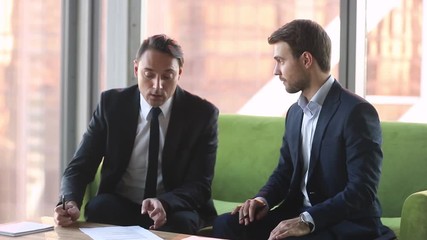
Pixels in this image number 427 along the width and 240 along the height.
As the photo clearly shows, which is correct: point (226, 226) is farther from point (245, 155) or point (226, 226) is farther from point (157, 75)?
point (245, 155)

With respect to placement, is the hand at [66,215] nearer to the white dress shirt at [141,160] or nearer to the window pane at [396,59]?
the white dress shirt at [141,160]

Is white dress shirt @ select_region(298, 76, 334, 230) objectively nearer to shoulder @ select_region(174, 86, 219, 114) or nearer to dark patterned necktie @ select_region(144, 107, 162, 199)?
shoulder @ select_region(174, 86, 219, 114)

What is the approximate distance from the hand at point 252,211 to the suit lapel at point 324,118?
0.22 meters

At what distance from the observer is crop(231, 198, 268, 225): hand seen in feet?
8.77

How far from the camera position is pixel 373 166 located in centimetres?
251

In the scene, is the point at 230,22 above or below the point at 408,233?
above

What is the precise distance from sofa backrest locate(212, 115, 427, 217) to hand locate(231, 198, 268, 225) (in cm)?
71

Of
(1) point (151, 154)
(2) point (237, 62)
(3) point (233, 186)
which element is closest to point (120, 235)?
(1) point (151, 154)

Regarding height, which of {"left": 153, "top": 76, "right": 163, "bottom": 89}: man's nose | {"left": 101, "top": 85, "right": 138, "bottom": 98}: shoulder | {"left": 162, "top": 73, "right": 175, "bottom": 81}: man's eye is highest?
{"left": 162, "top": 73, "right": 175, "bottom": 81}: man's eye

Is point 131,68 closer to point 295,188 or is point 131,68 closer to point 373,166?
point 295,188

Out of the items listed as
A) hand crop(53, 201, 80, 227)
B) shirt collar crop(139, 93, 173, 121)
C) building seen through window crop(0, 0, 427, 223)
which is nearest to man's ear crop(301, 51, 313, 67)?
shirt collar crop(139, 93, 173, 121)

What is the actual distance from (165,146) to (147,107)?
0.19 meters

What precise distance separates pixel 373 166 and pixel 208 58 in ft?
6.98

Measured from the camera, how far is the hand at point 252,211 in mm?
2674
